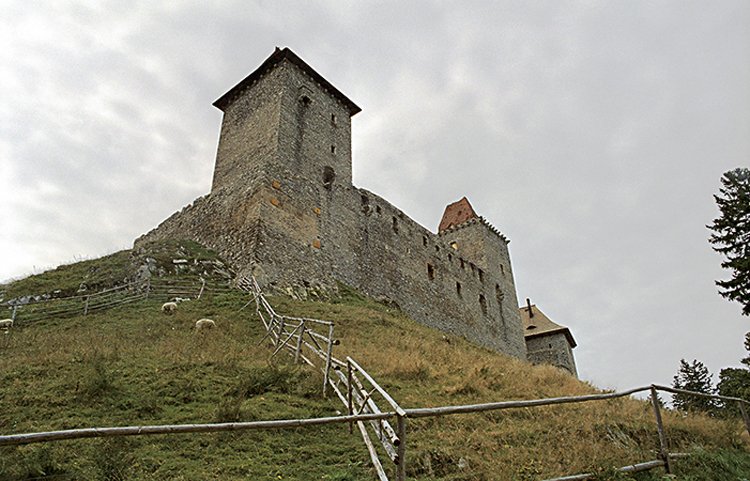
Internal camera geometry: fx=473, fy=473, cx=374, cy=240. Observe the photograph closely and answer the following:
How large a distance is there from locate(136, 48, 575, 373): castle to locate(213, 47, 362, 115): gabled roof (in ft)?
0.18

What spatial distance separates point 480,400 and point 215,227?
50.9 feet

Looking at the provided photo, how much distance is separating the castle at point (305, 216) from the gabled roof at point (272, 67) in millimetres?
54

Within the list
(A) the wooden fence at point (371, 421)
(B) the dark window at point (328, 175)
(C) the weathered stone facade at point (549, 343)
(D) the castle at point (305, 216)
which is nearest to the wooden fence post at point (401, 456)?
(A) the wooden fence at point (371, 421)

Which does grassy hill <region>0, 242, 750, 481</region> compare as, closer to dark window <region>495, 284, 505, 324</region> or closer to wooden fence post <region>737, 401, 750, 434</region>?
wooden fence post <region>737, 401, 750, 434</region>

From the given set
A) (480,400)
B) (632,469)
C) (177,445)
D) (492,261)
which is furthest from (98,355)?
(492,261)

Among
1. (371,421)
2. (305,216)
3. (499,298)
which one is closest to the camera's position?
(371,421)

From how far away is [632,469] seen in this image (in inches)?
213

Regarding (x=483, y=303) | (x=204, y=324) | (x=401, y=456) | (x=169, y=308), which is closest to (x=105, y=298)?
(x=169, y=308)

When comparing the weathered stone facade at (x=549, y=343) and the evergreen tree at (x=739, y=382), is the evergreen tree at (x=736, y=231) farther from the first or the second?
the weathered stone facade at (x=549, y=343)

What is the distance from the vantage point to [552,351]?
40.3 metres

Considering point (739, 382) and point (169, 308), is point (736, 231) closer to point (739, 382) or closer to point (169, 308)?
point (739, 382)

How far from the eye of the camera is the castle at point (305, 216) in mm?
19844

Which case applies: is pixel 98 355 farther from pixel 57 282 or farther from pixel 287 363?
pixel 57 282

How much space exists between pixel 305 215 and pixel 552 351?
1109 inches
